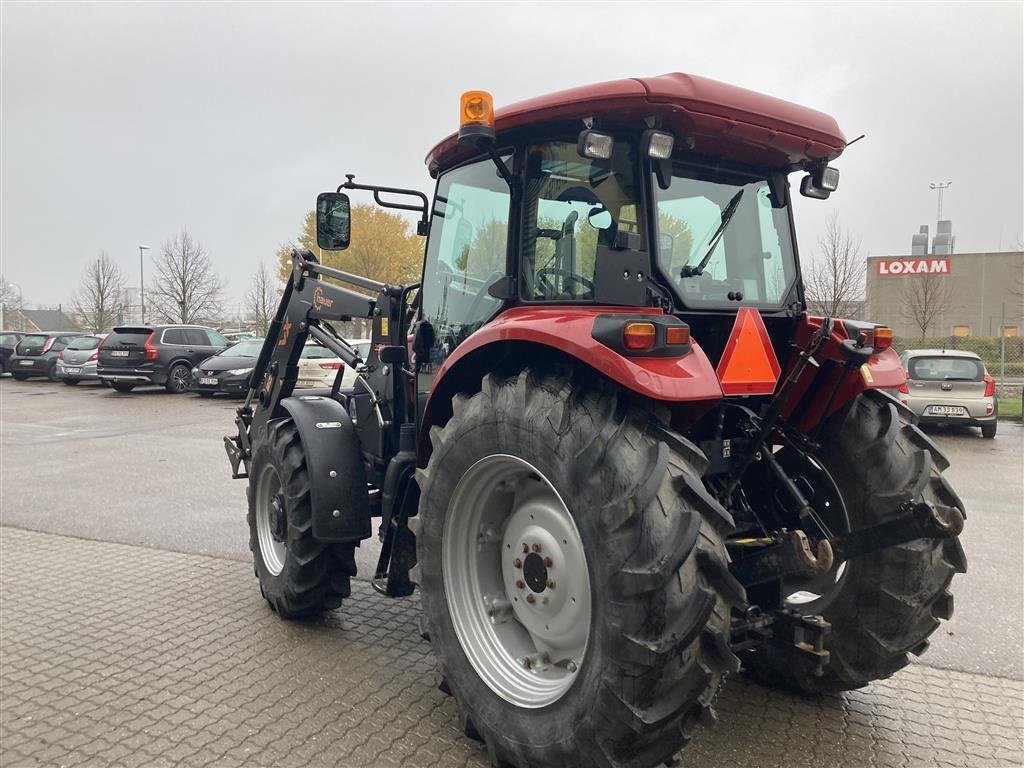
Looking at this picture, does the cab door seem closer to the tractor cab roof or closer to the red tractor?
the red tractor

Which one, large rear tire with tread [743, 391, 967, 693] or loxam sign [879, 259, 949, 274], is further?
loxam sign [879, 259, 949, 274]

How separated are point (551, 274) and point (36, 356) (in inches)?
1045

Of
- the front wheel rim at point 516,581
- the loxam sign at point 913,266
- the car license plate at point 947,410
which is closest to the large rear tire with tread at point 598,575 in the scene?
the front wheel rim at point 516,581

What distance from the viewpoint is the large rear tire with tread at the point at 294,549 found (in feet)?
14.2

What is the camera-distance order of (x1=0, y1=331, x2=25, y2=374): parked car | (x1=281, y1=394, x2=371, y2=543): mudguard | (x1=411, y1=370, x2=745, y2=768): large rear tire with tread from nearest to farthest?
1. (x1=411, y1=370, x2=745, y2=768): large rear tire with tread
2. (x1=281, y1=394, x2=371, y2=543): mudguard
3. (x1=0, y1=331, x2=25, y2=374): parked car

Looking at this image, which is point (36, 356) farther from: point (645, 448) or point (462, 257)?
point (645, 448)

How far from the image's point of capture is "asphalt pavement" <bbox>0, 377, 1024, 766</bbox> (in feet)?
10.6

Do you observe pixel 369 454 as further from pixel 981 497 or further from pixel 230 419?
pixel 230 419

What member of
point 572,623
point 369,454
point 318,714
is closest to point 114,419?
point 369,454

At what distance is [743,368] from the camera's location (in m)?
2.93

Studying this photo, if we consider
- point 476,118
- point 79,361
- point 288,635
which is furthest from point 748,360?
point 79,361

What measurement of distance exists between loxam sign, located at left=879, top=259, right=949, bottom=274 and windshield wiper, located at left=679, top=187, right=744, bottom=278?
40685 millimetres

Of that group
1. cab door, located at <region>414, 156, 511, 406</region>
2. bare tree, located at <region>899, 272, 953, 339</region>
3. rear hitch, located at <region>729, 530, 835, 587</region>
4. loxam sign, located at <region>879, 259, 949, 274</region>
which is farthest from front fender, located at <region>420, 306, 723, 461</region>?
loxam sign, located at <region>879, 259, 949, 274</region>

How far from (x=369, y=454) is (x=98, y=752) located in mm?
1978
